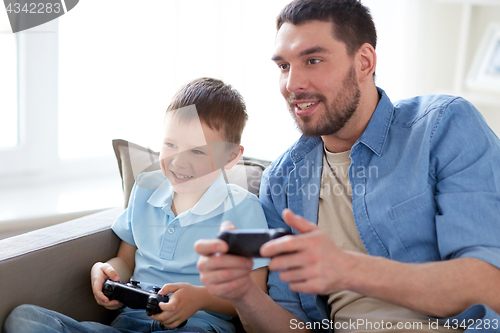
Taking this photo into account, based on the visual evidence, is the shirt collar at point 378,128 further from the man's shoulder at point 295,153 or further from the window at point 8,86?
the window at point 8,86

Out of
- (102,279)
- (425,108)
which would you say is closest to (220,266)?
(102,279)

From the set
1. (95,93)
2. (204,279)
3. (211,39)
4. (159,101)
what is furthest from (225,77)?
(204,279)

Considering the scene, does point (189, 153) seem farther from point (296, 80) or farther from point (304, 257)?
point (304, 257)

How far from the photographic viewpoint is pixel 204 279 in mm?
741

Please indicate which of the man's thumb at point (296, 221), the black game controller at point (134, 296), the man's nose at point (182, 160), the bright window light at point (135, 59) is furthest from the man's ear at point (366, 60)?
the bright window light at point (135, 59)

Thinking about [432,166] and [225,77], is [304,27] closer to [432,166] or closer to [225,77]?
→ [432,166]

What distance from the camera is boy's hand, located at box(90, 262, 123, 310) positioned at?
988 millimetres

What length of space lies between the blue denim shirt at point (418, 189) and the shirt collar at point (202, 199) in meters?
0.13

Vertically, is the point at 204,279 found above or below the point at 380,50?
below

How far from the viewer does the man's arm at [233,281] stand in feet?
2.34

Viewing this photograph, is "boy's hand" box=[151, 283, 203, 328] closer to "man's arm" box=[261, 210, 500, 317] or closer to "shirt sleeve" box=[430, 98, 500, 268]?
"man's arm" box=[261, 210, 500, 317]

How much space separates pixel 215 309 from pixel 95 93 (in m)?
1.21

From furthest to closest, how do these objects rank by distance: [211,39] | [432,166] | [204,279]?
[211,39] < [432,166] < [204,279]

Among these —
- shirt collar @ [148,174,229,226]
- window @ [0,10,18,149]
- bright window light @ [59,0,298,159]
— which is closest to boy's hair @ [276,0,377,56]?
shirt collar @ [148,174,229,226]
